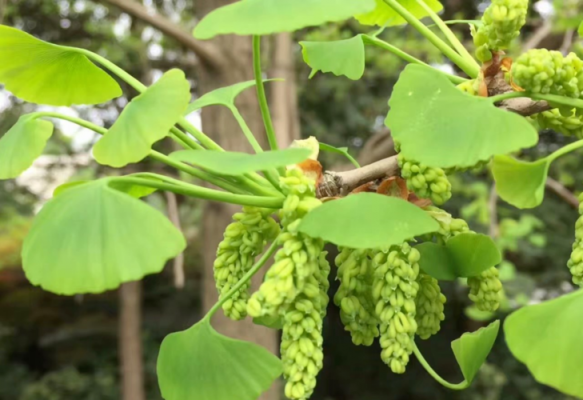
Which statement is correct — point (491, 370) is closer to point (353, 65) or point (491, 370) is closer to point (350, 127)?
point (350, 127)

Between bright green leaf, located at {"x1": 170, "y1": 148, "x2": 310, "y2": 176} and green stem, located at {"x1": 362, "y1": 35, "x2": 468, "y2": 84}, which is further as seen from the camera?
green stem, located at {"x1": 362, "y1": 35, "x2": 468, "y2": 84}

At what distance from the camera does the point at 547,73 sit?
0.31m

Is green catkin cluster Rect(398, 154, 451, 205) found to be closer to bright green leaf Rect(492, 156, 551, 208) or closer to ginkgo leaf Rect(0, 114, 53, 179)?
bright green leaf Rect(492, 156, 551, 208)

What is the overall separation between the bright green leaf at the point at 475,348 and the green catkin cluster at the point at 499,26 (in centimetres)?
16

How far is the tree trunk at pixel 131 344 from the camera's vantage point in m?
2.62

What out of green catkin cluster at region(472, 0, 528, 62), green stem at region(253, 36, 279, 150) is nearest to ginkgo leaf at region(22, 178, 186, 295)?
green stem at region(253, 36, 279, 150)

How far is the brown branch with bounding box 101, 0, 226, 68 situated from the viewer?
1.61m

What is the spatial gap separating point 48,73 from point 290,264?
248 mm

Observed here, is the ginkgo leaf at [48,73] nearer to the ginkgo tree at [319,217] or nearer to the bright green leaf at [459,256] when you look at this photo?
the ginkgo tree at [319,217]

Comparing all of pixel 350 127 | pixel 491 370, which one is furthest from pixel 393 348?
pixel 491 370

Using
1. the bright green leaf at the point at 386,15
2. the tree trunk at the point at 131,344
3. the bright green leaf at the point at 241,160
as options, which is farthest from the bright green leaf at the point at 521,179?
the tree trunk at the point at 131,344

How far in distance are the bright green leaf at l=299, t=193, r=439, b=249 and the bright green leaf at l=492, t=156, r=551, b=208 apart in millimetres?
45

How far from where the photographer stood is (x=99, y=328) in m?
3.59

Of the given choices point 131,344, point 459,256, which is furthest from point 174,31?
point 131,344
